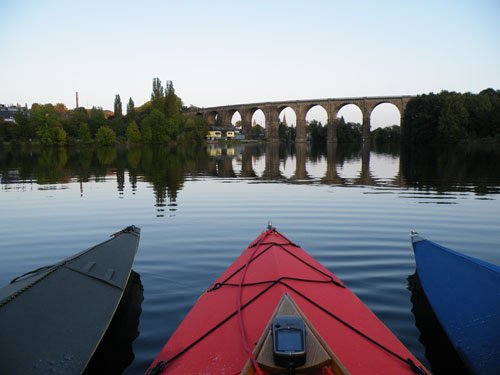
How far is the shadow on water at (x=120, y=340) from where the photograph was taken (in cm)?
414

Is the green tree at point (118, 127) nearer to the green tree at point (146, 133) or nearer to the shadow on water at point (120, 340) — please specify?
the green tree at point (146, 133)

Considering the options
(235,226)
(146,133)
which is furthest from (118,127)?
(235,226)

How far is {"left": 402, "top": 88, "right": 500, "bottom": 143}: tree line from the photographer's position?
61.5 m

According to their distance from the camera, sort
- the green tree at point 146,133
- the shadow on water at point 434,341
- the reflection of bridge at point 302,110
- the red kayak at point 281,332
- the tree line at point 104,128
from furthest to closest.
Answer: the reflection of bridge at point 302,110
the green tree at point 146,133
the tree line at point 104,128
the shadow on water at point 434,341
the red kayak at point 281,332

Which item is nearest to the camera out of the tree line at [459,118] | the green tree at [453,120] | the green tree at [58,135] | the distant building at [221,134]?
the tree line at [459,118]

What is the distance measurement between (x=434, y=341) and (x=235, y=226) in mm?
5994

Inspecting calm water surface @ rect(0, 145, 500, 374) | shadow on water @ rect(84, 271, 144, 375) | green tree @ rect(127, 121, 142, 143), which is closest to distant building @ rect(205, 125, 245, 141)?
green tree @ rect(127, 121, 142, 143)

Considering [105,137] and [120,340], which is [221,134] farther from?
[120,340]

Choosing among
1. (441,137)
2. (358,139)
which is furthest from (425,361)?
(358,139)

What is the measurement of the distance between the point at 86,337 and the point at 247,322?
153 centimetres

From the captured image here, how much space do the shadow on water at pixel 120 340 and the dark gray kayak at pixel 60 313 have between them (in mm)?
354

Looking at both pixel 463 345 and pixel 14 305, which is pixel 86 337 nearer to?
pixel 14 305

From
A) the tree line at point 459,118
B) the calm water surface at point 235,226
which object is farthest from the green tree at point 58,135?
the tree line at point 459,118

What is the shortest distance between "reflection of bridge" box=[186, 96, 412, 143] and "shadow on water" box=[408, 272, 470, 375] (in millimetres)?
87375
